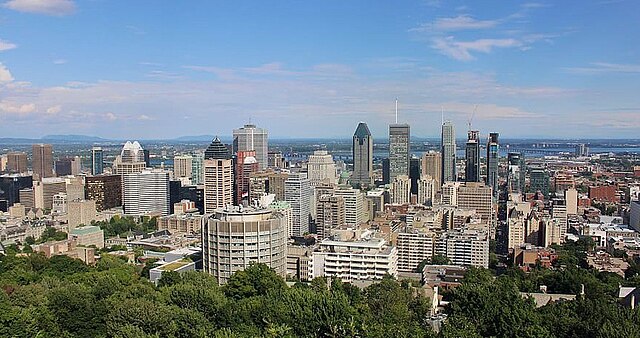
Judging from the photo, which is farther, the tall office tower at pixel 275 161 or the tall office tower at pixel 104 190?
the tall office tower at pixel 275 161

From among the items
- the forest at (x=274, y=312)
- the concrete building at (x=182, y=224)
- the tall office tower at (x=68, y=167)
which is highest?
the tall office tower at (x=68, y=167)

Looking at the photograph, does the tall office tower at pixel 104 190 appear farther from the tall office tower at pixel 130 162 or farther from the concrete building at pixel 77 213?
the concrete building at pixel 77 213

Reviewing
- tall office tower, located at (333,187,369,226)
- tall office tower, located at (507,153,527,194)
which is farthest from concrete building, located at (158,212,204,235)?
tall office tower, located at (507,153,527,194)

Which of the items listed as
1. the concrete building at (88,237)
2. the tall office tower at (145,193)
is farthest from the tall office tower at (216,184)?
the concrete building at (88,237)

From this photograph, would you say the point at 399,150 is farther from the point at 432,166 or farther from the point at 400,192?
the point at 400,192

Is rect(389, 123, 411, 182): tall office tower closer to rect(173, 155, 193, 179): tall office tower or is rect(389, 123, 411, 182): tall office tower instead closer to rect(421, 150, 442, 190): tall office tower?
rect(421, 150, 442, 190): tall office tower

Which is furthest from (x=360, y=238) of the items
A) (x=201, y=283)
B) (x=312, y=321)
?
(x=312, y=321)

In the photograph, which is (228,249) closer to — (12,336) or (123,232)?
(12,336)
